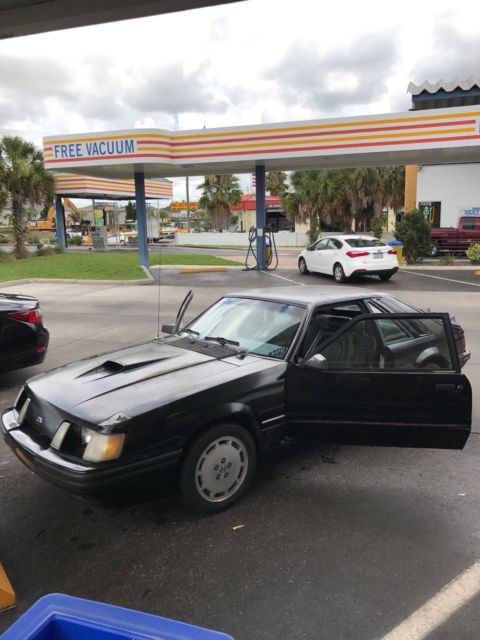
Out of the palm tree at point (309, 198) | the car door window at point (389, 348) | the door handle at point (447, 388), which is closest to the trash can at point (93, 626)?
the car door window at point (389, 348)

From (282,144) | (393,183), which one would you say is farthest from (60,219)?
(393,183)

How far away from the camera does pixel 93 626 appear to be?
1.45 metres

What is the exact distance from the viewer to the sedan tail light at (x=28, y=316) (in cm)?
612

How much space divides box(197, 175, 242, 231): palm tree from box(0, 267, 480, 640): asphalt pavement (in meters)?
48.3

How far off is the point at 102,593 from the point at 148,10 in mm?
5107

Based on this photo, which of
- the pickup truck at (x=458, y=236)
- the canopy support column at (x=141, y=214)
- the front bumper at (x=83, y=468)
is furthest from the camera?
the pickup truck at (x=458, y=236)

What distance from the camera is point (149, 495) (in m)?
3.12

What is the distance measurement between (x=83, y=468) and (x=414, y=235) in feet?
63.1

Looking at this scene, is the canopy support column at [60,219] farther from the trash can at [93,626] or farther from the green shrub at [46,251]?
the trash can at [93,626]

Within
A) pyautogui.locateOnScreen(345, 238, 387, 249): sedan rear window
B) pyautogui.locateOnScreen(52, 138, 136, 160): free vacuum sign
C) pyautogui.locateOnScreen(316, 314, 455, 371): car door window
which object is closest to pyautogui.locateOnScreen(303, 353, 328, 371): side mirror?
pyautogui.locateOnScreen(316, 314, 455, 371): car door window

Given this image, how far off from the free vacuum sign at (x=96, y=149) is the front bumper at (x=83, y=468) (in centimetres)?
1623

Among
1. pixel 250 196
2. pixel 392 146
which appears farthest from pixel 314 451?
pixel 250 196

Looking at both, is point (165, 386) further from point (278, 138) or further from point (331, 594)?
point (278, 138)

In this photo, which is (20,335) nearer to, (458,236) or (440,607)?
(440,607)
